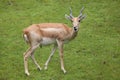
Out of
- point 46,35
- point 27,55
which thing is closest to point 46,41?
point 46,35

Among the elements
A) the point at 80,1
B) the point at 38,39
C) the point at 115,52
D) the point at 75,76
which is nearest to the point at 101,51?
the point at 115,52

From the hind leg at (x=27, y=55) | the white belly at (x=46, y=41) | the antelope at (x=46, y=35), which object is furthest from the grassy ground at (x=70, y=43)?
the white belly at (x=46, y=41)

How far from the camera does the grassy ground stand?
14170 millimetres

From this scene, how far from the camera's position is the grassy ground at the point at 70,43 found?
46.5 ft

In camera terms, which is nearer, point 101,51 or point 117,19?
point 101,51

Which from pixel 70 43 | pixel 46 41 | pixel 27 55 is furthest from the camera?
pixel 70 43

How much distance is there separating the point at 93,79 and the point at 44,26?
2983 mm

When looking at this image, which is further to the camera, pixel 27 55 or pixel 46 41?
pixel 46 41

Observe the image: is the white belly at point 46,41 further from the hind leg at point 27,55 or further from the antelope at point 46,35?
the hind leg at point 27,55

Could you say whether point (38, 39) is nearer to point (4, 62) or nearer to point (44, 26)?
point (44, 26)

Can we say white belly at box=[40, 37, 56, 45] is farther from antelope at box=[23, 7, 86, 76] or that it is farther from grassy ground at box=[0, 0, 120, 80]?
grassy ground at box=[0, 0, 120, 80]

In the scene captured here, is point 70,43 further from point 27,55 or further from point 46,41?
point 27,55

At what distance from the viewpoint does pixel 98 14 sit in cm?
2206

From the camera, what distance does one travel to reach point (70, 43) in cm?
1772
